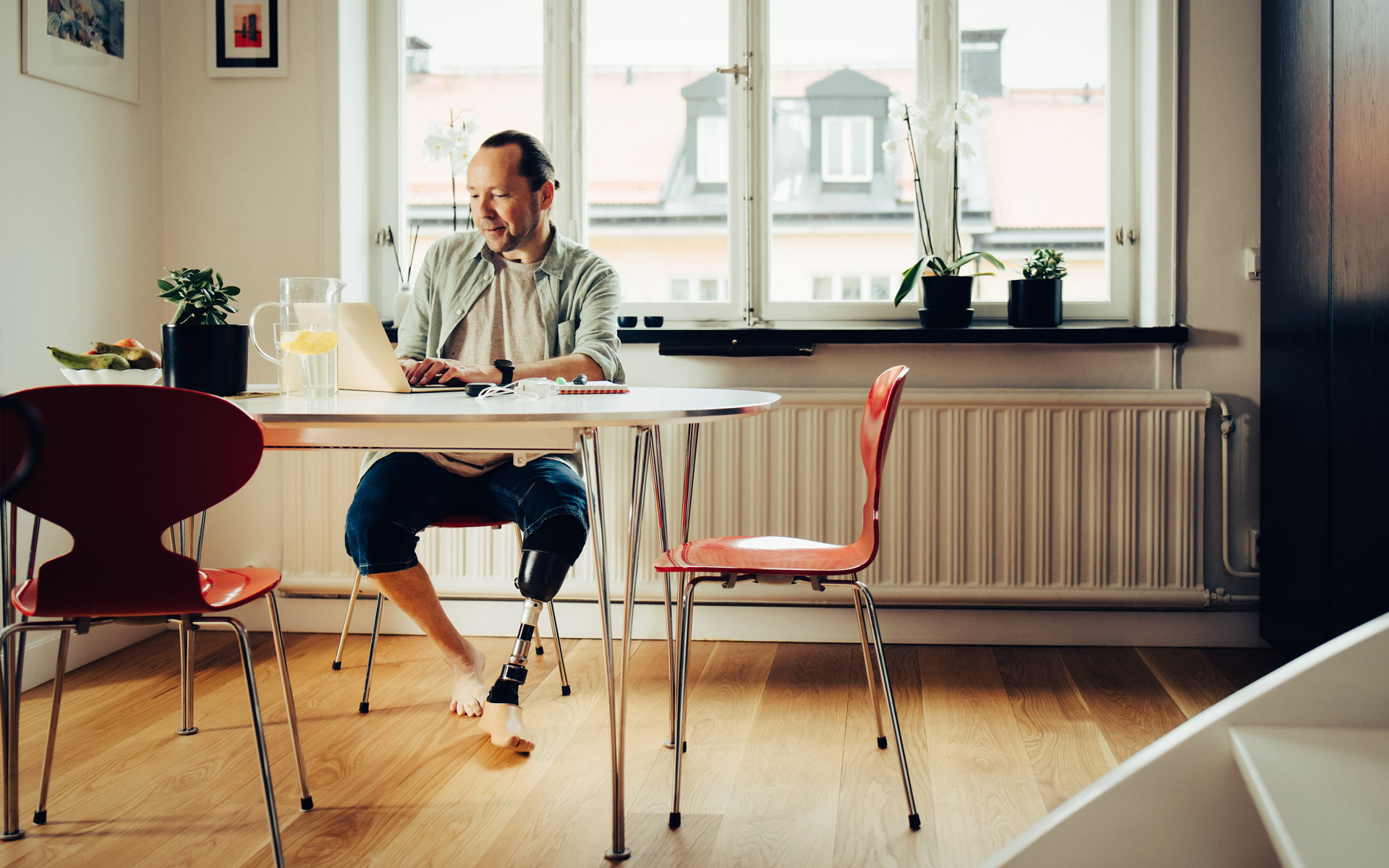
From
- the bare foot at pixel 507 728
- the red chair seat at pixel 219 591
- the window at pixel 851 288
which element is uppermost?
the window at pixel 851 288

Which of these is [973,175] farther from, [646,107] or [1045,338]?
[646,107]

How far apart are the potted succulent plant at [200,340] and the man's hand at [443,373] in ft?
0.95

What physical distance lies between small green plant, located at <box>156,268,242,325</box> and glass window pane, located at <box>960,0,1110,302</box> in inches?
77.8

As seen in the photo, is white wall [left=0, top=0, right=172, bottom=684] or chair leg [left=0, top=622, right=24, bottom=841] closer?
chair leg [left=0, top=622, right=24, bottom=841]

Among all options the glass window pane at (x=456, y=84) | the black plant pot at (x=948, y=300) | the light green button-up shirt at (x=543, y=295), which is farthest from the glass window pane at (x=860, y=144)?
the light green button-up shirt at (x=543, y=295)

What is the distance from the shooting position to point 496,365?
6.36ft

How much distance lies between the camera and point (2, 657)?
5.38 feet

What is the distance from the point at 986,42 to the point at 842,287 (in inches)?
30.8

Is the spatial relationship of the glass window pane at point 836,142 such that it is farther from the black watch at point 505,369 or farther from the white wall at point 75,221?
the white wall at point 75,221

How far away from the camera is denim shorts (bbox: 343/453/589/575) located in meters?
2.03

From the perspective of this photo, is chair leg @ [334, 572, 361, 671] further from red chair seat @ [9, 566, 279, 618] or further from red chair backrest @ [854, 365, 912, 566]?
red chair backrest @ [854, 365, 912, 566]

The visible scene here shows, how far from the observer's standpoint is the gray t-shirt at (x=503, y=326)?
234 cm

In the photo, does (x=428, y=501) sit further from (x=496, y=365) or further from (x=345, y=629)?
(x=345, y=629)

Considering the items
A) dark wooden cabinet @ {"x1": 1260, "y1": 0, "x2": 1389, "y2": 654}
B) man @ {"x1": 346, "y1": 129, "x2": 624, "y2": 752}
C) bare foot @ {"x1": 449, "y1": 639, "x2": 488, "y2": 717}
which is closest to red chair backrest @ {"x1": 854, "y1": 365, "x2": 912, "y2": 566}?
man @ {"x1": 346, "y1": 129, "x2": 624, "y2": 752}
